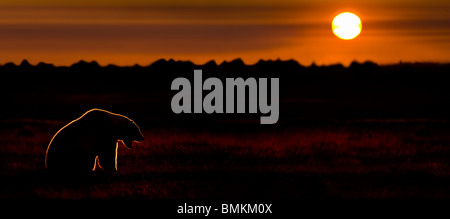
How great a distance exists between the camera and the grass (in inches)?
491

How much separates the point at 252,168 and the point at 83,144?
436 centimetres

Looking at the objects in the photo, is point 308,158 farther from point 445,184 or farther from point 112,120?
point 112,120

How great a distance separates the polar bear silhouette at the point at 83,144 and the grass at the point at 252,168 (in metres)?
0.29

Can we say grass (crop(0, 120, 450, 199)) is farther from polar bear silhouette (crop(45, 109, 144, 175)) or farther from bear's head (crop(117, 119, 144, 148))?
bear's head (crop(117, 119, 144, 148))

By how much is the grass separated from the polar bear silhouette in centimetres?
29

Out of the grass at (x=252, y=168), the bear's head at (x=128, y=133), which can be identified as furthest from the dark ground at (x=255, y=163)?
the bear's head at (x=128, y=133)

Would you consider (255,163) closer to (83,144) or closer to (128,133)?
(128,133)

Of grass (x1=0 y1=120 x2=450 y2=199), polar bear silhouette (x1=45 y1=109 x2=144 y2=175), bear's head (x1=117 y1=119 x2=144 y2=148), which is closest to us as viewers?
polar bear silhouette (x1=45 y1=109 x2=144 y2=175)

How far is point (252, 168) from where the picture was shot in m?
15.4

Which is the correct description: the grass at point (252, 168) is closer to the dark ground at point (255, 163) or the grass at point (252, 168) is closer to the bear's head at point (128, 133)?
the dark ground at point (255, 163)

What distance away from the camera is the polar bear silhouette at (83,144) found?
12344 mm

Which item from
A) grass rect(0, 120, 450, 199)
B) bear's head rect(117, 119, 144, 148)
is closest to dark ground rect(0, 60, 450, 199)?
grass rect(0, 120, 450, 199)

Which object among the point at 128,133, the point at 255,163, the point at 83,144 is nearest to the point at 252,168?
the point at 255,163

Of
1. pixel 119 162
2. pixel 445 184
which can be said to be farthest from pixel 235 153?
pixel 445 184
